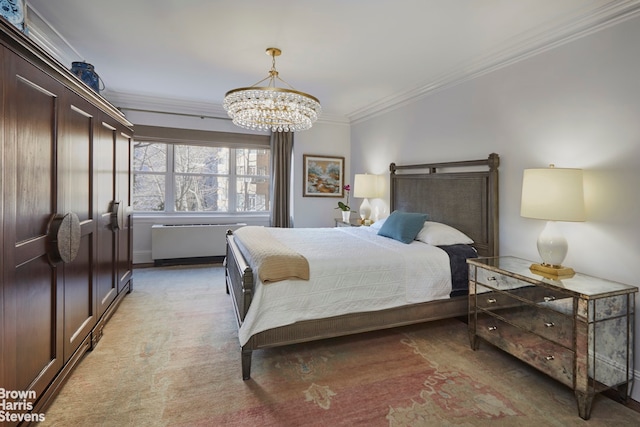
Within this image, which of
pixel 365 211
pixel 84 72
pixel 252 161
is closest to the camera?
pixel 84 72

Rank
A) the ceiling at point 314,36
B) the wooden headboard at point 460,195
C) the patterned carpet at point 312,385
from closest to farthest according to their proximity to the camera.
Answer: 1. the patterned carpet at point 312,385
2. the ceiling at point 314,36
3. the wooden headboard at point 460,195

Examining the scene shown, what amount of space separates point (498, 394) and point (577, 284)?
0.87 metres

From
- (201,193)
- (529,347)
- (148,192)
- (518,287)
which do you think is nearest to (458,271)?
(518,287)

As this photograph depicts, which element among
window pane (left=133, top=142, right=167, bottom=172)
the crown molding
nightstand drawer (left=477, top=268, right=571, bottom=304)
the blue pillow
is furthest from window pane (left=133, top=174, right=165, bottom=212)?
nightstand drawer (left=477, top=268, right=571, bottom=304)

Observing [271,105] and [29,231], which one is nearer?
[29,231]

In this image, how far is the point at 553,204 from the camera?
2.17 m

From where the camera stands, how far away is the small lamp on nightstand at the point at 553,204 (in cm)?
213

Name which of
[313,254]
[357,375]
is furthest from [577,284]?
[313,254]

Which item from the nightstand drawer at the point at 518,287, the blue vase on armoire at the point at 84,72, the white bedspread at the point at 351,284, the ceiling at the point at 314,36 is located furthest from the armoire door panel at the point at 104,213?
the nightstand drawer at the point at 518,287

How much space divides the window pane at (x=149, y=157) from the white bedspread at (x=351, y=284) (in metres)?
3.46

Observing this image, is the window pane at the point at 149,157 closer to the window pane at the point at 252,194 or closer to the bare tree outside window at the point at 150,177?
the bare tree outside window at the point at 150,177

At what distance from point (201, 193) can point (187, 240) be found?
916 millimetres

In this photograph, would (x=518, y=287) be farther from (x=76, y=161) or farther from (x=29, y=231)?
(x=76, y=161)

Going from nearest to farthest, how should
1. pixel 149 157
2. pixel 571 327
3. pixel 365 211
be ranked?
pixel 571 327 < pixel 365 211 < pixel 149 157
